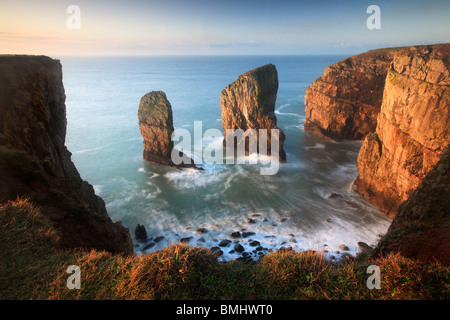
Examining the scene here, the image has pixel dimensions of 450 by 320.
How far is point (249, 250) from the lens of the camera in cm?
1712

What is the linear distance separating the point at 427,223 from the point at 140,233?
17808mm

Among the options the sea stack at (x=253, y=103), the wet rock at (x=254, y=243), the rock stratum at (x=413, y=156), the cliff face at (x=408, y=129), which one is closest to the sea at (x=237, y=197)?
the wet rock at (x=254, y=243)

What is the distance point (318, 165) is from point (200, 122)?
94.7 feet

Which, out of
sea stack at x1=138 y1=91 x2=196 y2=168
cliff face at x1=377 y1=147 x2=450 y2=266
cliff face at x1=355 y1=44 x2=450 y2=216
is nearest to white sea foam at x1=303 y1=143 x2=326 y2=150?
cliff face at x1=355 y1=44 x2=450 y2=216

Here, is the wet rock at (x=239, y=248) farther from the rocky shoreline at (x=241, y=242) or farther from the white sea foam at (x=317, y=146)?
the white sea foam at (x=317, y=146)

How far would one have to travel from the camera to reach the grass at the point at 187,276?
18.7 feet

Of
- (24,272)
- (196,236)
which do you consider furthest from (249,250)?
(24,272)

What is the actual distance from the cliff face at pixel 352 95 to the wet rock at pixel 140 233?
33056 mm

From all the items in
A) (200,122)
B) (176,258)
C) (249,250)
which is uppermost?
(200,122)

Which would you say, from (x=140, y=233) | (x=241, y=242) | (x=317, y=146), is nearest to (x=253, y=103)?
(x=317, y=146)

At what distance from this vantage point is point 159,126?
31406mm

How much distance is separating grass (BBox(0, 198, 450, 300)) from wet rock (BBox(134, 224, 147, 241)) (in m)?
12.1

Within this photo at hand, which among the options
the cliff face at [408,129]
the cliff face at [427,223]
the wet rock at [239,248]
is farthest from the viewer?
the wet rock at [239,248]
